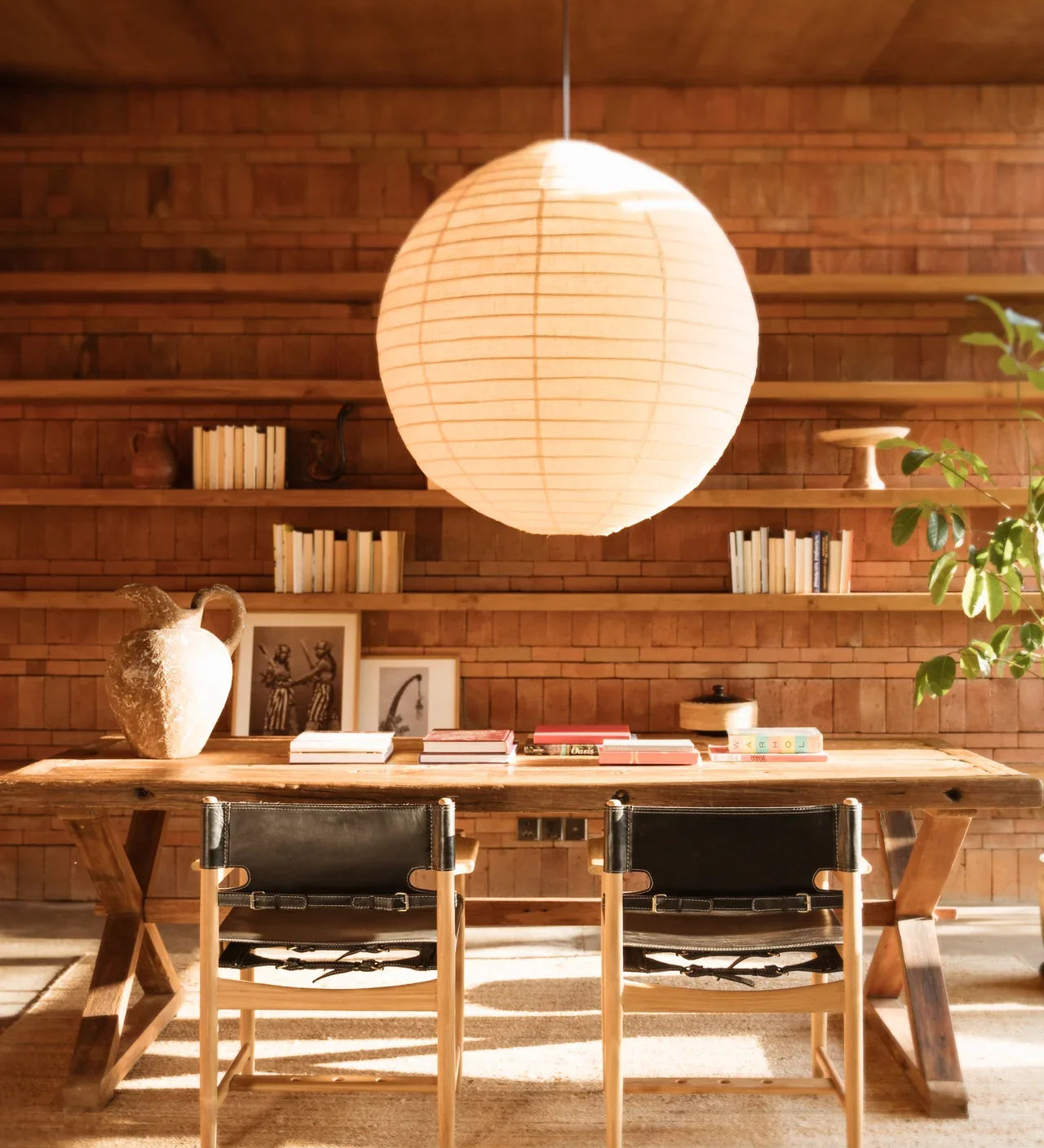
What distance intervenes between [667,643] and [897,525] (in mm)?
990

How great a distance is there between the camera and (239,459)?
3881 mm

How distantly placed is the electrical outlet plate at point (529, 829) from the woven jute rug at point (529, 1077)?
2.06 feet

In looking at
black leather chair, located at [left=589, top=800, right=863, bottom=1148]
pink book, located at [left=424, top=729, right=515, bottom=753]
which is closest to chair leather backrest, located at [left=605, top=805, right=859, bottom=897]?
black leather chair, located at [left=589, top=800, right=863, bottom=1148]

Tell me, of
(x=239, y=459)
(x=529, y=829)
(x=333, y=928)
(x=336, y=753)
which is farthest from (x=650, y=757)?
(x=239, y=459)

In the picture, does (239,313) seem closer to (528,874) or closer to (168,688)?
(168,688)

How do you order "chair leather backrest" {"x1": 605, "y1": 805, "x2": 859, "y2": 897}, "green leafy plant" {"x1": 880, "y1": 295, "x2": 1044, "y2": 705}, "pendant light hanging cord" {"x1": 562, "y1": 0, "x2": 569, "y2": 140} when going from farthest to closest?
"green leafy plant" {"x1": 880, "y1": 295, "x2": 1044, "y2": 705} → "chair leather backrest" {"x1": 605, "y1": 805, "x2": 859, "y2": 897} → "pendant light hanging cord" {"x1": 562, "y1": 0, "x2": 569, "y2": 140}

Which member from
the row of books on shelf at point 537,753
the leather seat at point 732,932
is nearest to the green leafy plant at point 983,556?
the row of books on shelf at point 537,753

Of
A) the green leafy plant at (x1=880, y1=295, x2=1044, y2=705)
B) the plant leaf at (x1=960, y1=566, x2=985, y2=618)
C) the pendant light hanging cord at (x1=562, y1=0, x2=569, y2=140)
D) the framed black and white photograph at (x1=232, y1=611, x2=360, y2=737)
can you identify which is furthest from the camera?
the framed black and white photograph at (x1=232, y1=611, x2=360, y2=737)

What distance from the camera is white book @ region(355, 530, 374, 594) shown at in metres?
3.84

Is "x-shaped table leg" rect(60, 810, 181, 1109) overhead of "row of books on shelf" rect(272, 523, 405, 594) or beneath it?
beneath

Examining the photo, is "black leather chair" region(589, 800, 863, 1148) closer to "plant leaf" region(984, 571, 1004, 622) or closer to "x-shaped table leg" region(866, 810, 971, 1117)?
"x-shaped table leg" region(866, 810, 971, 1117)

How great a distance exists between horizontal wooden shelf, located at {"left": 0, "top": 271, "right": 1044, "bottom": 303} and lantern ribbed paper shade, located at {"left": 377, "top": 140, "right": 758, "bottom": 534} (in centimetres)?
225

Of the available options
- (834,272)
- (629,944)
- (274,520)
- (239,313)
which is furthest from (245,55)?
(629,944)

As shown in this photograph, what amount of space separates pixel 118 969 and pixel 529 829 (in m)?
1.53
